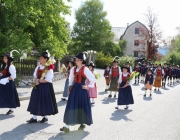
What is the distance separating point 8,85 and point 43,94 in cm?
178

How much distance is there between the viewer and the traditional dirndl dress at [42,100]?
7500 mm

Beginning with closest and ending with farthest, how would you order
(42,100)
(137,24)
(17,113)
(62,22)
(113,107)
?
(42,100) < (17,113) < (113,107) < (62,22) < (137,24)

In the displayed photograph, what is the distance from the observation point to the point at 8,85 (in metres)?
8.76

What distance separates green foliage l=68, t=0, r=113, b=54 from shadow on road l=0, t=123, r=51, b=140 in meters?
41.2

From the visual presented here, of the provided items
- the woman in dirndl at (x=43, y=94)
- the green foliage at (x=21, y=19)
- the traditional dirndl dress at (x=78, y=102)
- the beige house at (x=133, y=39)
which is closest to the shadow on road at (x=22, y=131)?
A: the woman in dirndl at (x=43, y=94)

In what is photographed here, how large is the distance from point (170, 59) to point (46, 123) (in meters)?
39.3

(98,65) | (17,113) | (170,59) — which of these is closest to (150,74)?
(17,113)

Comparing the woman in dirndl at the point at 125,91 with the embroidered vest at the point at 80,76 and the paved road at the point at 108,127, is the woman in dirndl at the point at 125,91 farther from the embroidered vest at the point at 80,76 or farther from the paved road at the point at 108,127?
the embroidered vest at the point at 80,76

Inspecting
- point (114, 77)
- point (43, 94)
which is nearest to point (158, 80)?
point (114, 77)

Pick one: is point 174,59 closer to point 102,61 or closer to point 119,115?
point 102,61

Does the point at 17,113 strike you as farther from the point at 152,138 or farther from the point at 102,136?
the point at 152,138

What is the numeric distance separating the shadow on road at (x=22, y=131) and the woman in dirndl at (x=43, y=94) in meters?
0.34

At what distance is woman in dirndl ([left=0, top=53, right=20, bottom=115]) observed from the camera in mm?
8562

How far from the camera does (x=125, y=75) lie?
10969 mm
